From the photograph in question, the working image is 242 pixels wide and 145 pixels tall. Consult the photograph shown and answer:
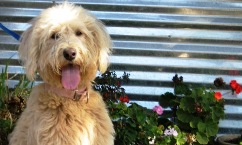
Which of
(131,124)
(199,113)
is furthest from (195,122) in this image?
(131,124)

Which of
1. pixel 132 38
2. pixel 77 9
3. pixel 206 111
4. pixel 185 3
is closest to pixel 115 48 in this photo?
pixel 132 38

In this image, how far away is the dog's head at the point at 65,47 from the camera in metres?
3.96

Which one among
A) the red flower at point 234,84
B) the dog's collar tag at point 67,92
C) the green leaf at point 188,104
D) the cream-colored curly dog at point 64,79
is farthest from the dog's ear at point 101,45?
the red flower at point 234,84

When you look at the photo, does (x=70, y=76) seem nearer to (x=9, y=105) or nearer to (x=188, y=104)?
(x=9, y=105)

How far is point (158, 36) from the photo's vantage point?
6496mm

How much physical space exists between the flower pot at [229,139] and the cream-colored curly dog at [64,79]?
2.25m

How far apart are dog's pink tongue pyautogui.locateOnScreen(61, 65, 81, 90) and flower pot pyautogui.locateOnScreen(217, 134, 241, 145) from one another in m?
2.63

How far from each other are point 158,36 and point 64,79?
2.67 metres

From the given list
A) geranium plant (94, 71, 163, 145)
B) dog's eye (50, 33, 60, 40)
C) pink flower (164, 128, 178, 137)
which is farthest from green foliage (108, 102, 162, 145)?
dog's eye (50, 33, 60, 40)

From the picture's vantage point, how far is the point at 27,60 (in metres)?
4.14

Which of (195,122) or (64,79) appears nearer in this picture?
(64,79)

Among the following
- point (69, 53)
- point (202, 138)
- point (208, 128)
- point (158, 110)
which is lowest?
point (202, 138)

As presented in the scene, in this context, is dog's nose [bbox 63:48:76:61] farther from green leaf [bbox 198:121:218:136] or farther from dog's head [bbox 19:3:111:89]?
green leaf [bbox 198:121:218:136]

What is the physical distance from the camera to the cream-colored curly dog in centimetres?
402
